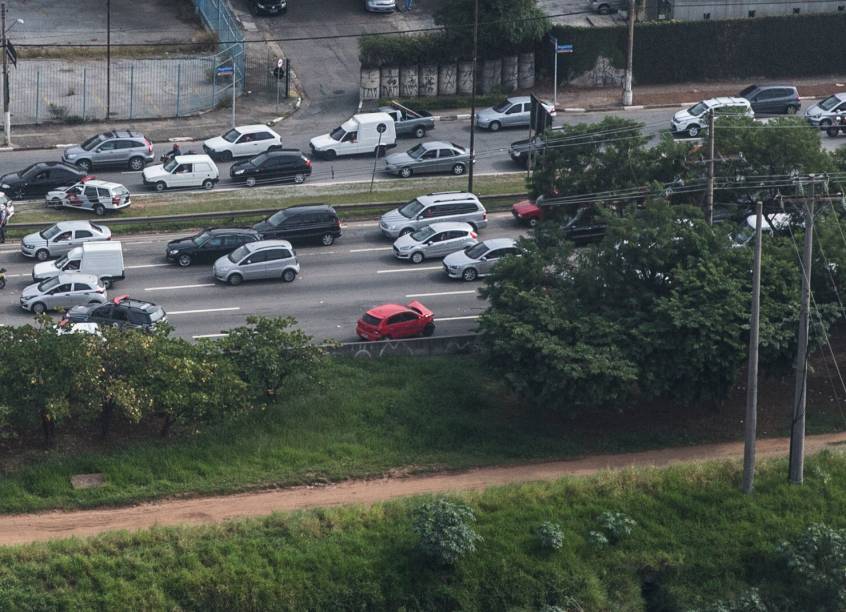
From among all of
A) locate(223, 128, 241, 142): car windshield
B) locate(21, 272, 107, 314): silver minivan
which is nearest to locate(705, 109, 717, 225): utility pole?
locate(21, 272, 107, 314): silver minivan

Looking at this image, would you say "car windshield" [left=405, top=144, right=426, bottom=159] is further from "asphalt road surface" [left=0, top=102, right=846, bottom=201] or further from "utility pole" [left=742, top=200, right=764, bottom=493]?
"utility pole" [left=742, top=200, right=764, bottom=493]

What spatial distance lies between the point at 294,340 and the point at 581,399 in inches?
322

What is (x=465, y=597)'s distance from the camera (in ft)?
125

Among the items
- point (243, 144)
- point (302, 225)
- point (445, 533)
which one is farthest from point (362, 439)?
point (243, 144)

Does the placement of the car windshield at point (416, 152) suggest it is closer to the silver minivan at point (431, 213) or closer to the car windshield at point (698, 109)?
the silver minivan at point (431, 213)

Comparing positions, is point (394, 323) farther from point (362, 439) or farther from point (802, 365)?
point (802, 365)

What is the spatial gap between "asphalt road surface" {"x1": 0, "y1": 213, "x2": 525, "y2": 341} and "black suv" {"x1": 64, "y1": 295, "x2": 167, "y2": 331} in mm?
1616

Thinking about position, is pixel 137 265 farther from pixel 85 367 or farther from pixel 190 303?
pixel 85 367

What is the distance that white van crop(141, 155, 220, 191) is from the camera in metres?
62.4

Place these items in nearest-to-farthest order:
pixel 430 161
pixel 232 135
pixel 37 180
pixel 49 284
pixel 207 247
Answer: pixel 49 284 < pixel 207 247 < pixel 37 180 < pixel 430 161 < pixel 232 135

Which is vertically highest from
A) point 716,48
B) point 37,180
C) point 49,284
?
point 716,48

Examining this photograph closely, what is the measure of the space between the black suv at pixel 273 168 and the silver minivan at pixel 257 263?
9.91 m

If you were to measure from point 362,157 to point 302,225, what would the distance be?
1094 cm

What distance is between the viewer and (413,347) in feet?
158
